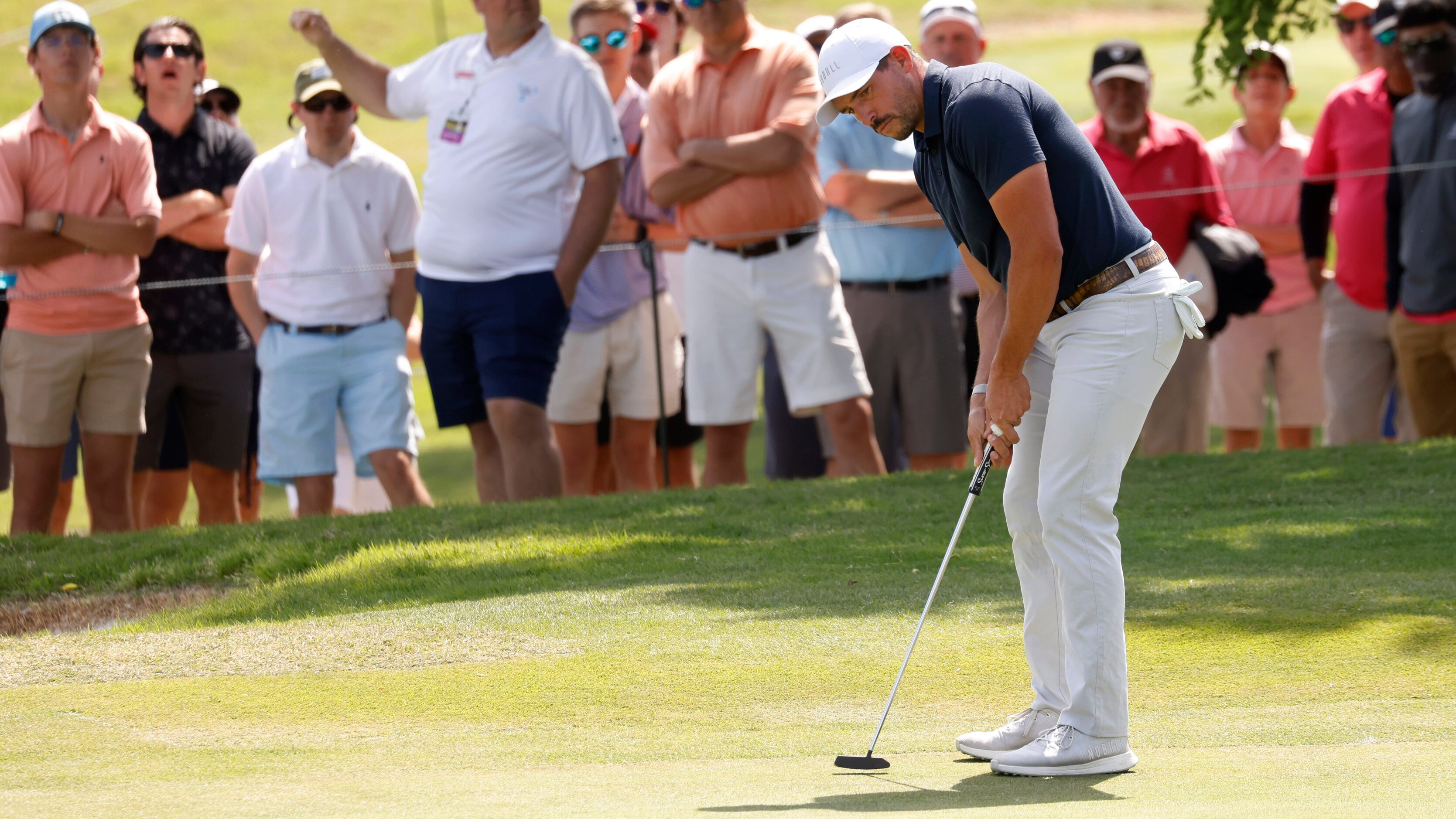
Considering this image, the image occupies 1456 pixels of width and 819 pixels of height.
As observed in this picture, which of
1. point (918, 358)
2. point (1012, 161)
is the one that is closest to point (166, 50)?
point (918, 358)

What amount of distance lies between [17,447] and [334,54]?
2.40 meters

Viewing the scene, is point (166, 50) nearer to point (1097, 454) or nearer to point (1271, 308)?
point (1271, 308)

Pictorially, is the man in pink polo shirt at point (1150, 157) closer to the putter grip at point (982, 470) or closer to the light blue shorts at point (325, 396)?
the light blue shorts at point (325, 396)

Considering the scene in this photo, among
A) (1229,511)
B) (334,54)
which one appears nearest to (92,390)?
(334,54)

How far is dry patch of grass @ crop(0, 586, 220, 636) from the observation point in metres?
6.98

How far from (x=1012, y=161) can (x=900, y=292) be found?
5.21 meters

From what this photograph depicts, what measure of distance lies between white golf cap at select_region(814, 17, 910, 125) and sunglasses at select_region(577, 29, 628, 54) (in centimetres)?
577

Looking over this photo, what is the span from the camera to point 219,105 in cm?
1098

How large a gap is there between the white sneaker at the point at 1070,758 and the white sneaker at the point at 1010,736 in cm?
6

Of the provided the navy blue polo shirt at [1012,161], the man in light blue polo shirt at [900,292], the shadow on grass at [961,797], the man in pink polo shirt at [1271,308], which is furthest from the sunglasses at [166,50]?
the shadow on grass at [961,797]

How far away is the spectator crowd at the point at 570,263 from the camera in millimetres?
8508

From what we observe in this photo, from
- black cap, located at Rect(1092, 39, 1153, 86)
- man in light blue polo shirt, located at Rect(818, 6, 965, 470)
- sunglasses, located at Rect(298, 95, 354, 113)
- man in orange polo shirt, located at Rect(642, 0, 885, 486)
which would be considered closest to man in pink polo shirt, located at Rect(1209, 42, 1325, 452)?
black cap, located at Rect(1092, 39, 1153, 86)

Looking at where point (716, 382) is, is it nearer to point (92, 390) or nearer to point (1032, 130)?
point (92, 390)

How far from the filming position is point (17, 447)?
875 centimetres
